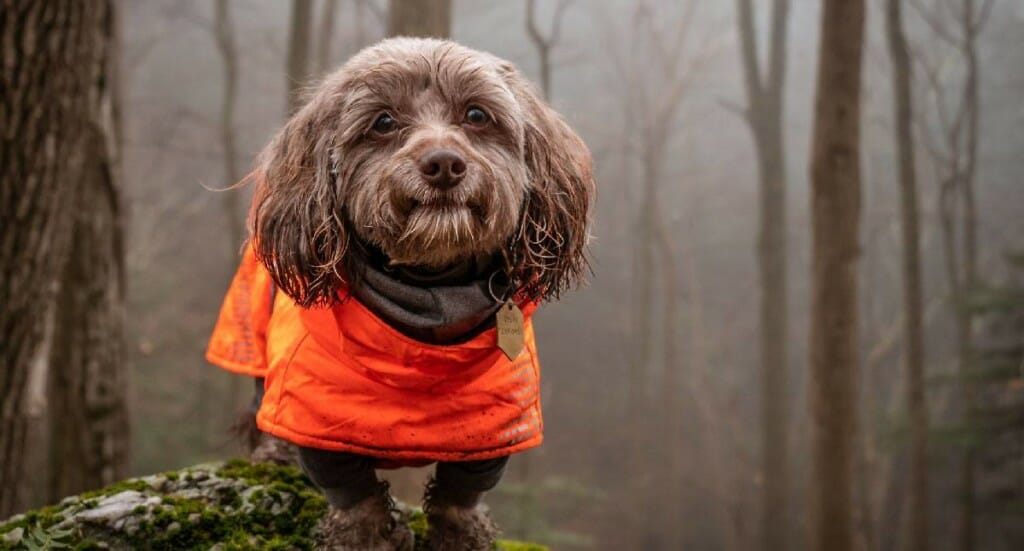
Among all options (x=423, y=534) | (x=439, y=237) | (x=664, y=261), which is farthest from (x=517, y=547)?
(x=664, y=261)

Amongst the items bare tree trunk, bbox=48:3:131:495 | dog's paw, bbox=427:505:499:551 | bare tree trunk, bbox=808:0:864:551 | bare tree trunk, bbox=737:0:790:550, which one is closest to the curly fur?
dog's paw, bbox=427:505:499:551

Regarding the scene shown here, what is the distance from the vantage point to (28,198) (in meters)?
3.40

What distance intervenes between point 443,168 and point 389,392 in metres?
0.76

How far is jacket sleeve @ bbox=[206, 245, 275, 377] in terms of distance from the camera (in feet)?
10.7

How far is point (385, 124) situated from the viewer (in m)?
2.52

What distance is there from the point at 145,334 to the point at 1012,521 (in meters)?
16.7

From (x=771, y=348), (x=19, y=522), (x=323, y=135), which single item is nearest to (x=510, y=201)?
(x=323, y=135)

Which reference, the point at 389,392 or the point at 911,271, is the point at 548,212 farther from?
the point at 911,271

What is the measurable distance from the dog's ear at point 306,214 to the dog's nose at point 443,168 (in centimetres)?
38

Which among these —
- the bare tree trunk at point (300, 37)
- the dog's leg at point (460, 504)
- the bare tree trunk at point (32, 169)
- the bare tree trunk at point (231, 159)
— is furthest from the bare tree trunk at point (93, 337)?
the bare tree trunk at point (231, 159)

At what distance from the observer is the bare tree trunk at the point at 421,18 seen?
5781mm

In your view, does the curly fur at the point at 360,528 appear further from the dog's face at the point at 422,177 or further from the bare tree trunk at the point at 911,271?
the bare tree trunk at the point at 911,271

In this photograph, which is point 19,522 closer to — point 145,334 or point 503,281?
point 503,281

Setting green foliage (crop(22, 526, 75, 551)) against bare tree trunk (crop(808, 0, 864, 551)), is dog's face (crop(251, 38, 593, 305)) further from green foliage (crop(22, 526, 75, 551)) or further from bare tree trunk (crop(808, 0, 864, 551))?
bare tree trunk (crop(808, 0, 864, 551))
